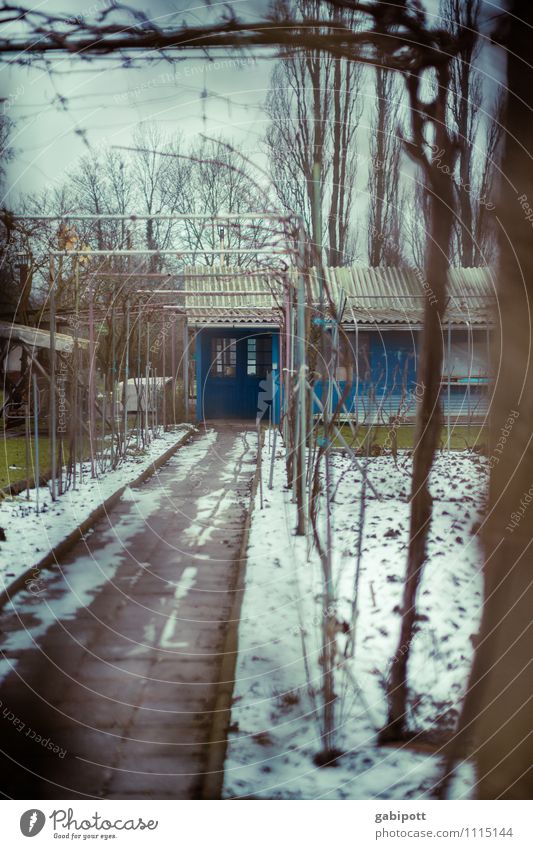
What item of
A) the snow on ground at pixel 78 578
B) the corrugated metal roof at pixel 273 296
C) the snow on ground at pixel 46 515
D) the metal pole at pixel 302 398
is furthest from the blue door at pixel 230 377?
the metal pole at pixel 302 398

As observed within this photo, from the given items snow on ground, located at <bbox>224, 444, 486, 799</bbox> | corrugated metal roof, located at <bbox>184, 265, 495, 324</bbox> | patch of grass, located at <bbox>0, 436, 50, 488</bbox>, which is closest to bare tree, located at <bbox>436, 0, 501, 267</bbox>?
snow on ground, located at <bbox>224, 444, 486, 799</bbox>

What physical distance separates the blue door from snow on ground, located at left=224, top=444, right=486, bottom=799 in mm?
9290

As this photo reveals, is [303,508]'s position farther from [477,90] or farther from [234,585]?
[477,90]

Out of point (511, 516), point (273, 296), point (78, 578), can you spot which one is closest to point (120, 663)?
point (78, 578)

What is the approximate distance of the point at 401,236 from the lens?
2.29 m

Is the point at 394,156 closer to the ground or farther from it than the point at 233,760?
farther from it

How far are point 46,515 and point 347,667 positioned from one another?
3158mm

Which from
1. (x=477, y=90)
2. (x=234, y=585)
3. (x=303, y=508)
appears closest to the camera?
(x=477, y=90)

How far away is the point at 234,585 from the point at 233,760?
1760mm

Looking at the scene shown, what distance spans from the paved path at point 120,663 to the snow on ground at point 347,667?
0.48 feet

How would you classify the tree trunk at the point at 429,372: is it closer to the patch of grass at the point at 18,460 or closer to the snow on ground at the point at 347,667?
the snow on ground at the point at 347,667

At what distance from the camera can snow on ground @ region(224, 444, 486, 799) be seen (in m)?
1.60

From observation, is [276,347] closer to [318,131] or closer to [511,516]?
[318,131]
